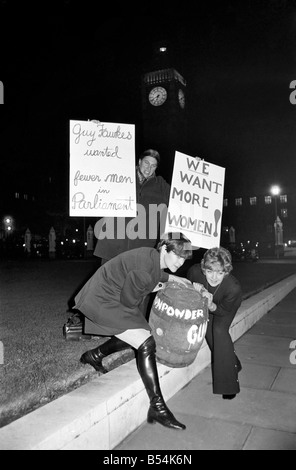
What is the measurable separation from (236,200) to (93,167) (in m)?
84.3

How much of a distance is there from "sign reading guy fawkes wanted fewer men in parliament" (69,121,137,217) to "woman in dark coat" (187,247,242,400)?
1121 millimetres

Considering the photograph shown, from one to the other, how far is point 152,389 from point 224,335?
1.21m

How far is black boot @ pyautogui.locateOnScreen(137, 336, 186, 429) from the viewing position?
125 inches

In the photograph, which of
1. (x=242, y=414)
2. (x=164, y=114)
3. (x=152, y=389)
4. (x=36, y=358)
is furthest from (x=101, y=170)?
(x=164, y=114)

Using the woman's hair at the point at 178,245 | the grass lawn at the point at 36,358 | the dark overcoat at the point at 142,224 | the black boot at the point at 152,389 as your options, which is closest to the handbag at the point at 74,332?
the grass lawn at the point at 36,358

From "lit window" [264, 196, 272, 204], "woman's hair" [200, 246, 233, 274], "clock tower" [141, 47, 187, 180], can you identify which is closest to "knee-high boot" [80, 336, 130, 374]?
"woman's hair" [200, 246, 233, 274]

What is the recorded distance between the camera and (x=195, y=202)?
498 cm

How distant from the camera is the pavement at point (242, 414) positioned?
3.01 meters

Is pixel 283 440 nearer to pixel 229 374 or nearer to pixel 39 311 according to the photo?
pixel 229 374

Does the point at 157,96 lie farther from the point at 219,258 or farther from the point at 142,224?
the point at 219,258

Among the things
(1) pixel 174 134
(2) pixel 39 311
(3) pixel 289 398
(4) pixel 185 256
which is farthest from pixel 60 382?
(1) pixel 174 134

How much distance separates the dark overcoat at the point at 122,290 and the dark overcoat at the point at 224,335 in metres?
0.96

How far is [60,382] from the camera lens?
363 centimetres

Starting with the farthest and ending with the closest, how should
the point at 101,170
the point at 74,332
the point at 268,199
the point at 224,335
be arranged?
the point at 268,199
the point at 74,332
the point at 101,170
the point at 224,335
